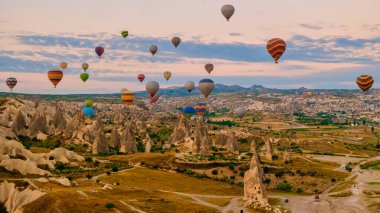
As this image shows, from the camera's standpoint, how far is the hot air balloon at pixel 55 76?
145750mm

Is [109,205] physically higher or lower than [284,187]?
higher

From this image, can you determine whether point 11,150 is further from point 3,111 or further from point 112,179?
point 3,111

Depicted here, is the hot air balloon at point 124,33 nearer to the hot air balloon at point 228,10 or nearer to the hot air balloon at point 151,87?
the hot air balloon at point 151,87

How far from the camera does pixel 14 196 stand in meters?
63.8

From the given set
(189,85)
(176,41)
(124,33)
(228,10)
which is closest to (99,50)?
(124,33)

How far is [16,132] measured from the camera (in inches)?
6609

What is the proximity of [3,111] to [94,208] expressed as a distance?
144424mm

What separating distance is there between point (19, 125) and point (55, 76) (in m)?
39.2

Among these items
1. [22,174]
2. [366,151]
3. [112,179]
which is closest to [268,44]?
[112,179]

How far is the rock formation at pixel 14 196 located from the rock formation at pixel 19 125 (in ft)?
366

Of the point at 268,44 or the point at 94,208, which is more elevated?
the point at 268,44

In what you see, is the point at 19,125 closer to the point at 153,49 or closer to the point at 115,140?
the point at 115,140

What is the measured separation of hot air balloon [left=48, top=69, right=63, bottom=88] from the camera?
145750 millimetres

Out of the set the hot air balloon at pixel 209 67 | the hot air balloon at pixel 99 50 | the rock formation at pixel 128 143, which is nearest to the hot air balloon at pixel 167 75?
the hot air balloon at pixel 209 67
